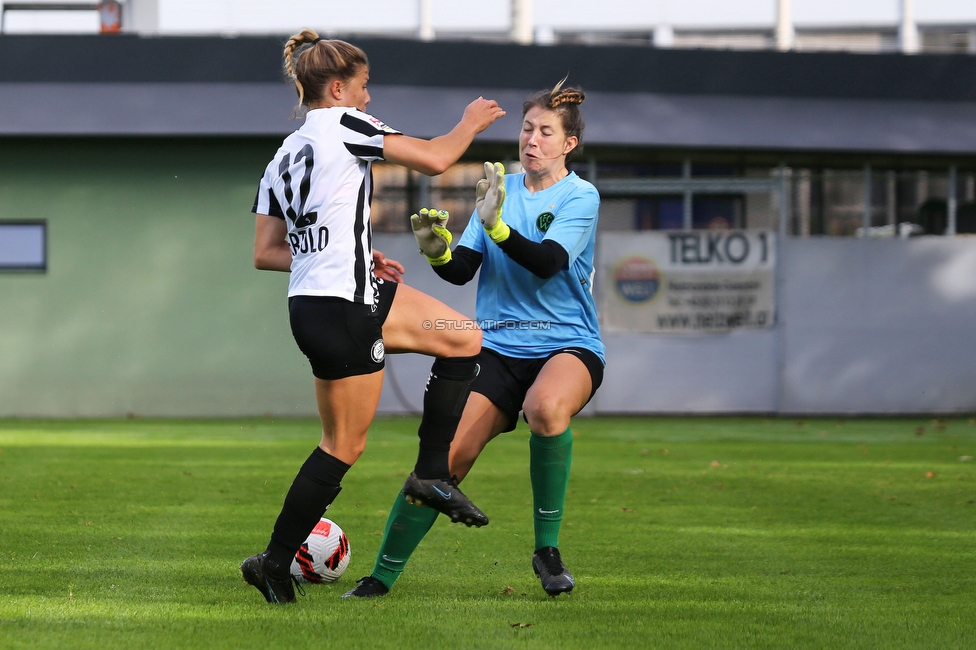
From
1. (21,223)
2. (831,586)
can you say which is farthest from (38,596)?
(21,223)

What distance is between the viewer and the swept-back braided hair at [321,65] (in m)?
4.57

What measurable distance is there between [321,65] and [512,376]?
1.49 meters

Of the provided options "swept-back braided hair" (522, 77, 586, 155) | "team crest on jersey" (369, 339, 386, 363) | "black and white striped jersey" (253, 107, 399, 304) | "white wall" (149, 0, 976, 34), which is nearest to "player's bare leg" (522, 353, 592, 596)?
"team crest on jersey" (369, 339, 386, 363)

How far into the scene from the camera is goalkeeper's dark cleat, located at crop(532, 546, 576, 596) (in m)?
4.88

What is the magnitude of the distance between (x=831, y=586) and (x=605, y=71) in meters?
12.1

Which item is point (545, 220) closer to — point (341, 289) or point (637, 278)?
point (341, 289)

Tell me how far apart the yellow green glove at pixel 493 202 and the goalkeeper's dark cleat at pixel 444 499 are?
946 mm

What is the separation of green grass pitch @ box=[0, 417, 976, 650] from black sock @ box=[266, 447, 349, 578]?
214 millimetres

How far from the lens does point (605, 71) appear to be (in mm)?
16562

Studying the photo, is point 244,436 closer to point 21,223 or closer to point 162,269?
point 162,269

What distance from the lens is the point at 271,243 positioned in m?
4.80

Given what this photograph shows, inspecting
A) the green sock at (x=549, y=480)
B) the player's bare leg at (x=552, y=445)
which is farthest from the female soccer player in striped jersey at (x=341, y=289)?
the green sock at (x=549, y=480)

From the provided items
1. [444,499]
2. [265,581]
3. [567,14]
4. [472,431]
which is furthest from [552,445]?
[567,14]

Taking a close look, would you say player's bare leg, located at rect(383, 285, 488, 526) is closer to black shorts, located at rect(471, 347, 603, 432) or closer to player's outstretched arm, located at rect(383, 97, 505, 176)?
black shorts, located at rect(471, 347, 603, 432)
